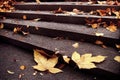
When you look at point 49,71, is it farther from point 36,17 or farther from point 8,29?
point 8,29

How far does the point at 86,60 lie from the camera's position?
9.75 feet

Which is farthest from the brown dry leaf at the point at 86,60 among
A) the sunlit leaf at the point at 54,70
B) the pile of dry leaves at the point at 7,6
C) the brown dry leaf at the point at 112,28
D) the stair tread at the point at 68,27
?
the pile of dry leaves at the point at 7,6

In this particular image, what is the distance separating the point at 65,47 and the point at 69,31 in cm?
36

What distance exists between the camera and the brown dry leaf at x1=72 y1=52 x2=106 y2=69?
9.47ft

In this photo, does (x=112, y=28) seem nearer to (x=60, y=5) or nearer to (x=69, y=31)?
(x=69, y=31)

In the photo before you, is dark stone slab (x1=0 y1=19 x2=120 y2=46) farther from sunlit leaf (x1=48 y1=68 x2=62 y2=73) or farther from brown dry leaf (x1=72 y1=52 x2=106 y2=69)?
sunlit leaf (x1=48 y1=68 x2=62 y2=73)

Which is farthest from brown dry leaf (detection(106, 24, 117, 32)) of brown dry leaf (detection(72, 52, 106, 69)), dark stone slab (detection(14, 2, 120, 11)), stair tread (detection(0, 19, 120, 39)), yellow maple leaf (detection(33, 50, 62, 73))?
yellow maple leaf (detection(33, 50, 62, 73))

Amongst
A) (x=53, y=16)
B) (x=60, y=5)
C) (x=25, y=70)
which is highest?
(x=60, y=5)

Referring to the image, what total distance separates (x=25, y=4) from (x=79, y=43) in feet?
7.84

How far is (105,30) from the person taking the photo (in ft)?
11.0

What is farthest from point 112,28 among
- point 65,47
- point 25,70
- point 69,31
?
point 25,70

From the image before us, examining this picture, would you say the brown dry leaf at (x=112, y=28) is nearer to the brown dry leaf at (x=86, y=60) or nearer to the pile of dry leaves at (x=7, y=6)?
the brown dry leaf at (x=86, y=60)

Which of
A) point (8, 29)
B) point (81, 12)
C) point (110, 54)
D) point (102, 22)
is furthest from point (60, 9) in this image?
point (110, 54)

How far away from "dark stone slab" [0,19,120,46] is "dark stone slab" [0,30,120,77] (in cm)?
11
